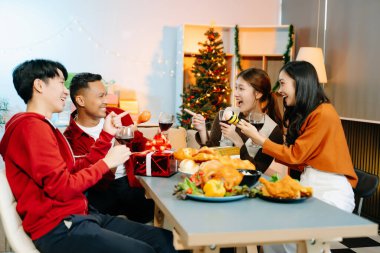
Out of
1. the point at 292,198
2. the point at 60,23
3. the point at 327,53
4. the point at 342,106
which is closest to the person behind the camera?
the point at 292,198

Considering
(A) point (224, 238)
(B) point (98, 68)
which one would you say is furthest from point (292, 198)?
(B) point (98, 68)

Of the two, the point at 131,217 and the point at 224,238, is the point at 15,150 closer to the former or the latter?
the point at 224,238

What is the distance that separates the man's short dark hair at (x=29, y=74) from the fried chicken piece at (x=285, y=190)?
3.30 ft

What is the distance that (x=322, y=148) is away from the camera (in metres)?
2.23

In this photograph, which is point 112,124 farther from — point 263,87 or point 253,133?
point 263,87

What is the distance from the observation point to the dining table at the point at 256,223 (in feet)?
4.26

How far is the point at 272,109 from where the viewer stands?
310cm

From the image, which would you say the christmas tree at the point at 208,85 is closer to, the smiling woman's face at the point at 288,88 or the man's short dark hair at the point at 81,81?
the man's short dark hair at the point at 81,81

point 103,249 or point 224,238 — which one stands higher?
A: point 224,238

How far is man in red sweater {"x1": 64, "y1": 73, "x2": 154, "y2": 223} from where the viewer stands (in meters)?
2.55

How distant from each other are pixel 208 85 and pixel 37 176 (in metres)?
4.62

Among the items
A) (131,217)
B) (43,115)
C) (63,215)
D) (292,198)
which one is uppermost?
(43,115)

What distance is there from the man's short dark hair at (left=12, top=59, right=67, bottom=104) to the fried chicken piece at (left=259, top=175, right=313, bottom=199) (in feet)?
3.30

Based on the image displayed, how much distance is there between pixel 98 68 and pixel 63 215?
16.7 feet
